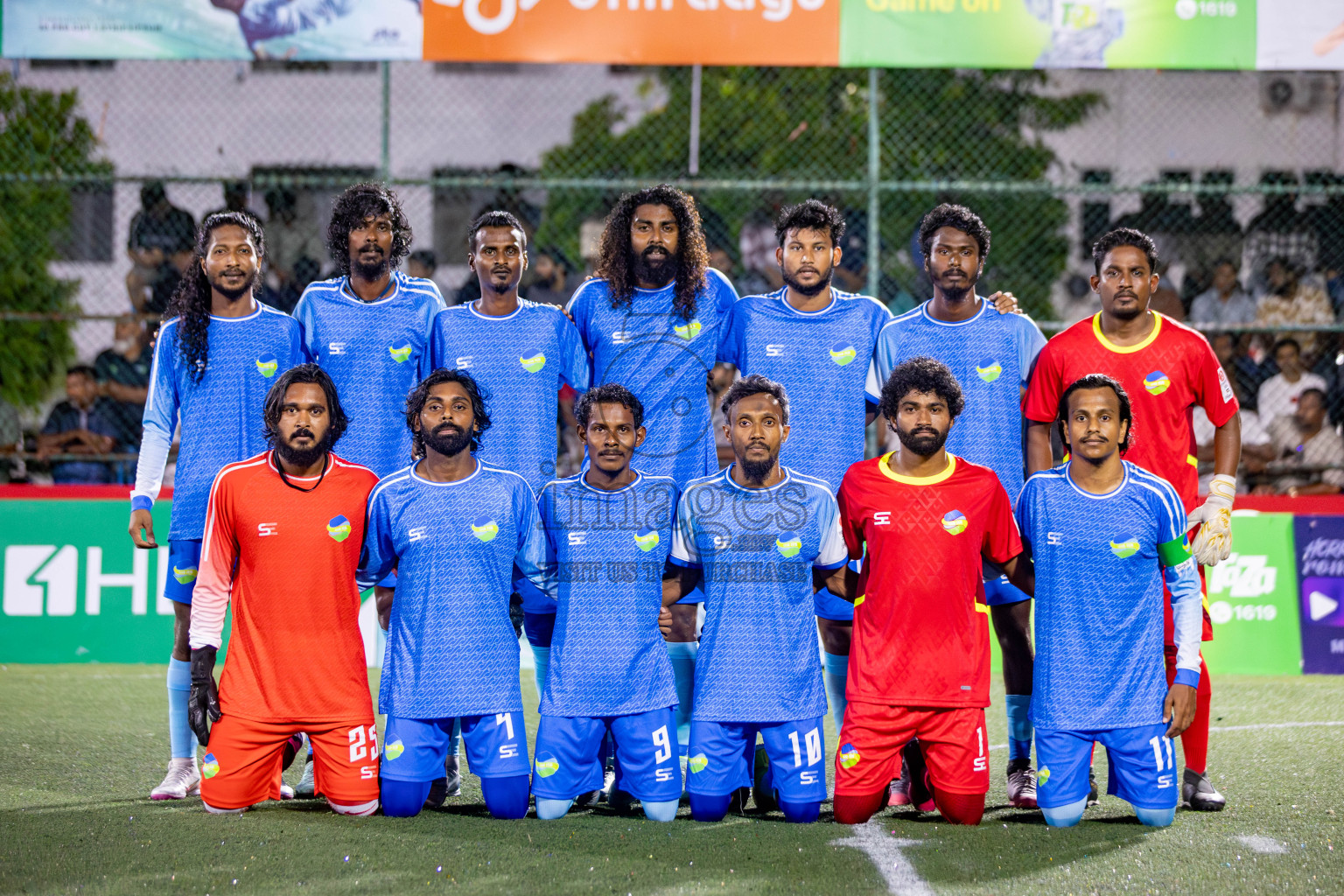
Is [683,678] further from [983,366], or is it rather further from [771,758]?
[983,366]

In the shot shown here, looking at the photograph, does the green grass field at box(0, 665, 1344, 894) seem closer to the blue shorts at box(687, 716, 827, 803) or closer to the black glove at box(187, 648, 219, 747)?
the blue shorts at box(687, 716, 827, 803)

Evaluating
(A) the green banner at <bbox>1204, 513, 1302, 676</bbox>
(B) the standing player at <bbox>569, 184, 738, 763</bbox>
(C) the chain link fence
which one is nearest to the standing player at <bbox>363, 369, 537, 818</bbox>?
(B) the standing player at <bbox>569, 184, 738, 763</bbox>

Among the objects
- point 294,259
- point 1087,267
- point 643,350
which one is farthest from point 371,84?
point 643,350

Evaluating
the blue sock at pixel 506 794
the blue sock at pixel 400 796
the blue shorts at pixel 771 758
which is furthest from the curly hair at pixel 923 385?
the blue sock at pixel 400 796

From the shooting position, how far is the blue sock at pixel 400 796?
4.61 meters

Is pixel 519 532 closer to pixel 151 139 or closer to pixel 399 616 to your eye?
pixel 399 616

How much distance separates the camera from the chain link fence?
35.4 feet

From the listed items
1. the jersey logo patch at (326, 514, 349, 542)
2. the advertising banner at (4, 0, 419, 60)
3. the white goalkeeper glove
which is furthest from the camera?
the advertising banner at (4, 0, 419, 60)

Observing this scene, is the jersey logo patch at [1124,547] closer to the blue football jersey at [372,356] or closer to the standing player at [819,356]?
the standing player at [819,356]

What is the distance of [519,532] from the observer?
15.8ft

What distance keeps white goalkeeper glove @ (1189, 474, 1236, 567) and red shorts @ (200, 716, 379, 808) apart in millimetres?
3122

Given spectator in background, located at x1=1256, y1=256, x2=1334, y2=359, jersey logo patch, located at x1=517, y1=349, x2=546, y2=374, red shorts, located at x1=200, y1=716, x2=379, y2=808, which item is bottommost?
red shorts, located at x1=200, y1=716, x2=379, y2=808

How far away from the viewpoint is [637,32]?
882 cm

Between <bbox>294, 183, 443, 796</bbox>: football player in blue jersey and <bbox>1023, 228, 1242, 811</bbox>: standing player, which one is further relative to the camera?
<bbox>294, 183, 443, 796</bbox>: football player in blue jersey
